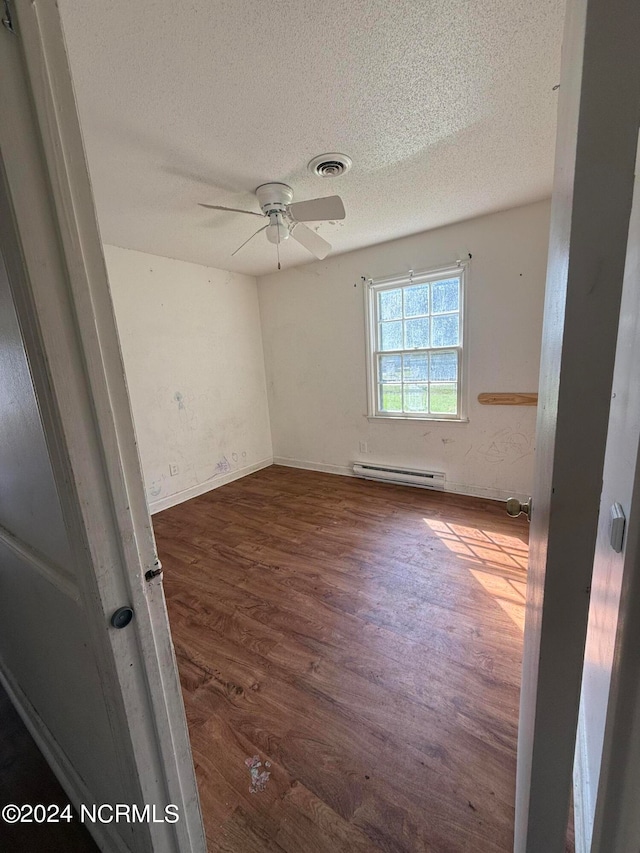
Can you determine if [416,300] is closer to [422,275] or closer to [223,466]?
[422,275]

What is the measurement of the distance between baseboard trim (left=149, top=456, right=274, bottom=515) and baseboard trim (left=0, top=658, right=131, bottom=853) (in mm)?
1787

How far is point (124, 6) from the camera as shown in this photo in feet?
3.42

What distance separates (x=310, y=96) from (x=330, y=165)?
20.7 inches

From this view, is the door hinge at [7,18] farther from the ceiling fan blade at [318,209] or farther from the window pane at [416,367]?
the window pane at [416,367]

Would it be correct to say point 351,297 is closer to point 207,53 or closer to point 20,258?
point 207,53

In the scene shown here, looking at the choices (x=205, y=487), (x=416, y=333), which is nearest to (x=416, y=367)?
(x=416, y=333)

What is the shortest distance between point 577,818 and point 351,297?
12.3 feet

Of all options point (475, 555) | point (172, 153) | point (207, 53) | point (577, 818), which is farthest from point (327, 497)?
point (207, 53)

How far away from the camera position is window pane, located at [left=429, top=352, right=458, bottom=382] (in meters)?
3.27

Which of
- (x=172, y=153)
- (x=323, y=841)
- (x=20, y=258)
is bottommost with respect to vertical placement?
(x=323, y=841)

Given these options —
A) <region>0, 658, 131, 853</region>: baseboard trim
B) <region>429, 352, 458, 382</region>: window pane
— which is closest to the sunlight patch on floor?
<region>429, 352, 458, 382</region>: window pane

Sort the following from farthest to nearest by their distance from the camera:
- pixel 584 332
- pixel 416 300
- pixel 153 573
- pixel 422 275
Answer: pixel 416 300
pixel 422 275
pixel 153 573
pixel 584 332

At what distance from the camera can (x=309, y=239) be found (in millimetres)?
2434

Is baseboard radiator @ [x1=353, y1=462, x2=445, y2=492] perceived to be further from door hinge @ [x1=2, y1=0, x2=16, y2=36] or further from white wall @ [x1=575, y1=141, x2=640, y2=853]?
door hinge @ [x1=2, y1=0, x2=16, y2=36]
